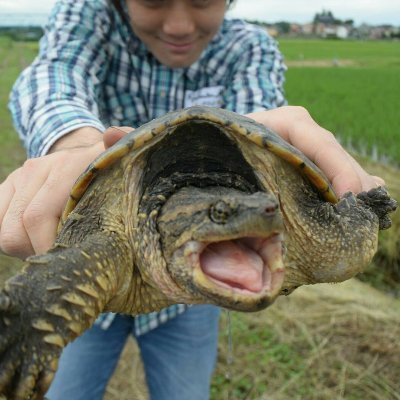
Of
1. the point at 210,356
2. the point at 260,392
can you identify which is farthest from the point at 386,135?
the point at 210,356

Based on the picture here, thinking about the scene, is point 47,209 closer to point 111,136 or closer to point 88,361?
point 111,136

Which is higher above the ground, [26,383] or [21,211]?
[21,211]

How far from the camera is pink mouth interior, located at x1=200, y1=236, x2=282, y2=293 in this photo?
120 centimetres

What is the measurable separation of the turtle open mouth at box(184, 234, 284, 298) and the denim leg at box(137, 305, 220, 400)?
4.08 ft

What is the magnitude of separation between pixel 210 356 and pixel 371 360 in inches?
52.3

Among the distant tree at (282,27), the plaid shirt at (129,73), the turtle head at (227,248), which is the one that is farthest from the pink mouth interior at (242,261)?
the distant tree at (282,27)

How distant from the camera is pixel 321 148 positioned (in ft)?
5.16

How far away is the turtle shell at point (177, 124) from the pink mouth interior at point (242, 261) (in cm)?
29

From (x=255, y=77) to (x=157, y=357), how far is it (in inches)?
55.1

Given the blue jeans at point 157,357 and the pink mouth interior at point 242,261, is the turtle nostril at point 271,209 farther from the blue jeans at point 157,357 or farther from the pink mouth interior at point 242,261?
the blue jeans at point 157,357

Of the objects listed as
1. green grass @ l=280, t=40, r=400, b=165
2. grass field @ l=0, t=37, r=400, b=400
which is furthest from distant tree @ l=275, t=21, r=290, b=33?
grass field @ l=0, t=37, r=400, b=400

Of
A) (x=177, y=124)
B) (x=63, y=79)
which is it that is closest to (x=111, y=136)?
(x=177, y=124)

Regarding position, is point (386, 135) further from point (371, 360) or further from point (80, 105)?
point (80, 105)

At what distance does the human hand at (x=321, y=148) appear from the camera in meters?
1.56
